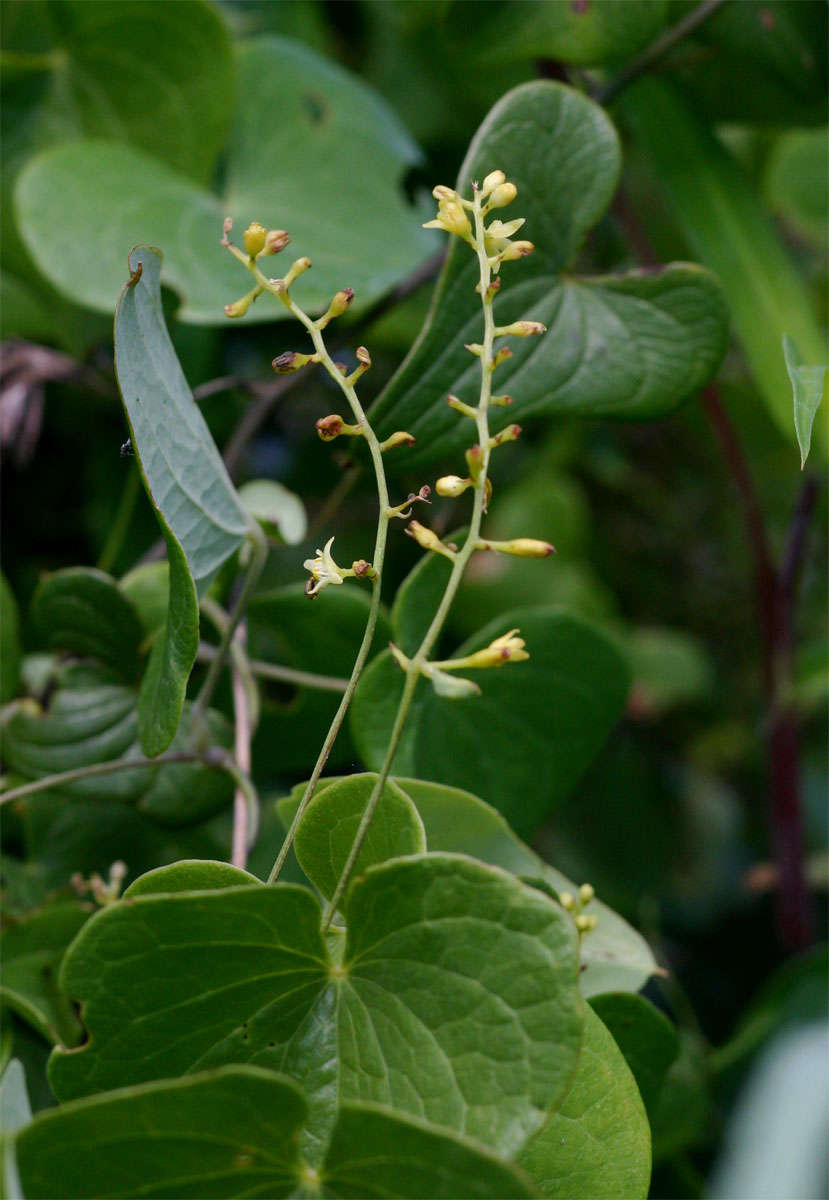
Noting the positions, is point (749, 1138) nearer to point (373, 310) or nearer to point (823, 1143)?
point (823, 1143)

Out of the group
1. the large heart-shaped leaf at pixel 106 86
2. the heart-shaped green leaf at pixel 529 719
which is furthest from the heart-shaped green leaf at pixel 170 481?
the large heart-shaped leaf at pixel 106 86

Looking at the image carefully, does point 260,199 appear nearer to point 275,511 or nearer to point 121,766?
point 275,511

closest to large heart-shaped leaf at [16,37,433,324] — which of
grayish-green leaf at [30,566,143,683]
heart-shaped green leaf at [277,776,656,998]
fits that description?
grayish-green leaf at [30,566,143,683]

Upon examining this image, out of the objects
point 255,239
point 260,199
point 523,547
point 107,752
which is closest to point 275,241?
point 255,239

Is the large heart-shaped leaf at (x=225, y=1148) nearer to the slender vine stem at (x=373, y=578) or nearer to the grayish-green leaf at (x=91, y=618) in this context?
the slender vine stem at (x=373, y=578)

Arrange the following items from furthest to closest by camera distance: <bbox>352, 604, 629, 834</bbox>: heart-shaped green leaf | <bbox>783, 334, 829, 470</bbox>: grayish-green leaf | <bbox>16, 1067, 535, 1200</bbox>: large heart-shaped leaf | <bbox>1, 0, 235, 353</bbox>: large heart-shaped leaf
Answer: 1. <bbox>1, 0, 235, 353</bbox>: large heart-shaped leaf
2. <bbox>352, 604, 629, 834</bbox>: heart-shaped green leaf
3. <bbox>783, 334, 829, 470</bbox>: grayish-green leaf
4. <bbox>16, 1067, 535, 1200</bbox>: large heart-shaped leaf

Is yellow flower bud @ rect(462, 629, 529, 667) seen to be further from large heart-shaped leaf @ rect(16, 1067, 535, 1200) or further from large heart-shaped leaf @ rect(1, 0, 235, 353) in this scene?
large heart-shaped leaf @ rect(1, 0, 235, 353)
